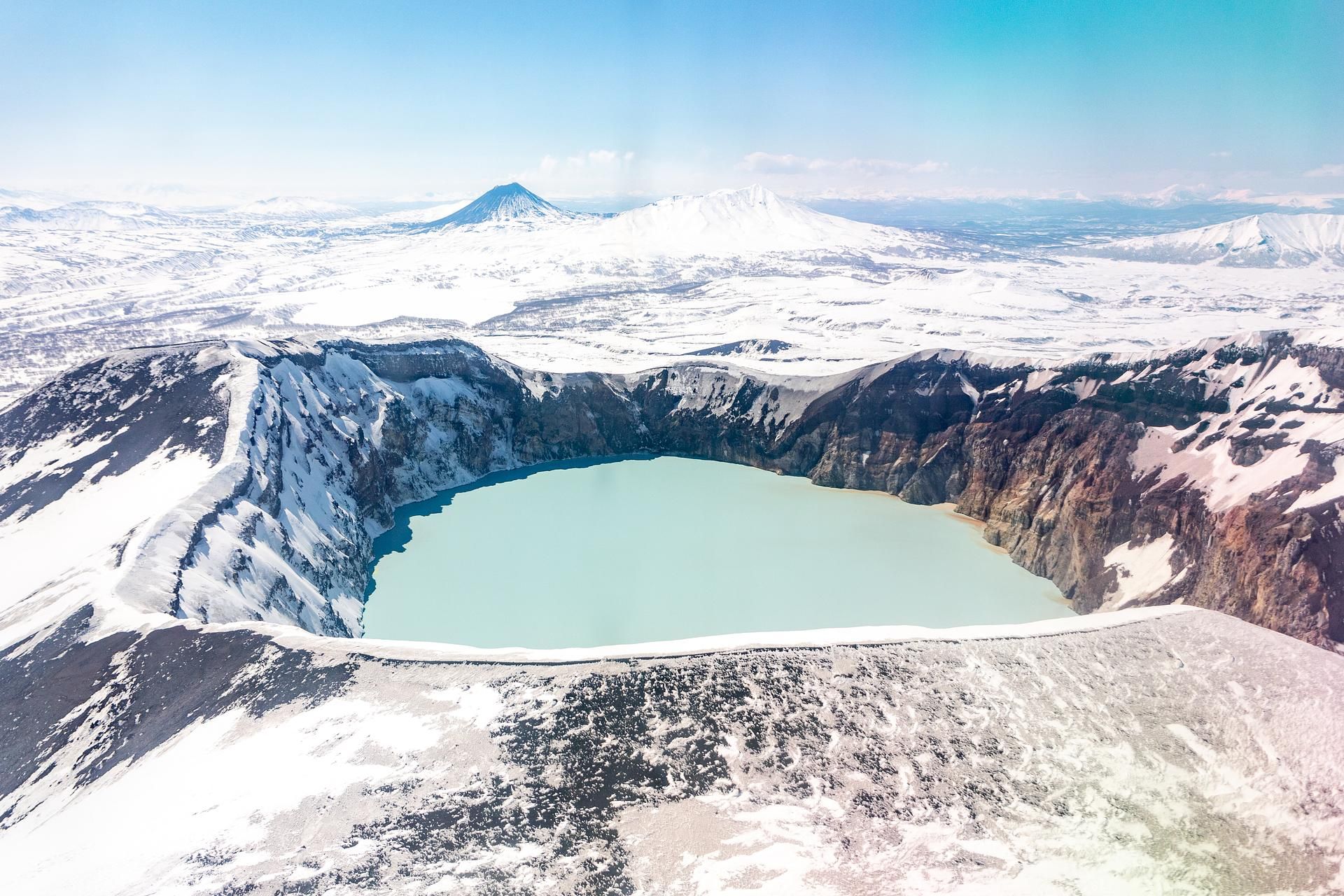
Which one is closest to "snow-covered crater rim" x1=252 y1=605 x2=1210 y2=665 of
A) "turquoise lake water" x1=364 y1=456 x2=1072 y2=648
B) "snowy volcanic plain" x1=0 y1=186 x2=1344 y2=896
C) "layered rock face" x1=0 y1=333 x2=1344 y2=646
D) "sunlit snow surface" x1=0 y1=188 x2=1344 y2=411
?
"snowy volcanic plain" x1=0 y1=186 x2=1344 y2=896

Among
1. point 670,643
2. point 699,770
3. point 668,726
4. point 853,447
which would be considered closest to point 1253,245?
point 853,447

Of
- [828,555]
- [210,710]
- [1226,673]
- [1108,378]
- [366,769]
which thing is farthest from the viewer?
[1108,378]

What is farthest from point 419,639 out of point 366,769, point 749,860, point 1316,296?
point 1316,296

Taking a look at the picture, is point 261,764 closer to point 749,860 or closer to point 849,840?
point 749,860

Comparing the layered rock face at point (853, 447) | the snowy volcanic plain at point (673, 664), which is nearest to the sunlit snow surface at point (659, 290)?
the layered rock face at point (853, 447)

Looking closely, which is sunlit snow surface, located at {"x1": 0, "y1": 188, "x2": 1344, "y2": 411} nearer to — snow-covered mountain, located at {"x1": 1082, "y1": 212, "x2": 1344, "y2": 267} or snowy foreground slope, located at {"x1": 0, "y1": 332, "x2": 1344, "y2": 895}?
snow-covered mountain, located at {"x1": 1082, "y1": 212, "x2": 1344, "y2": 267}
